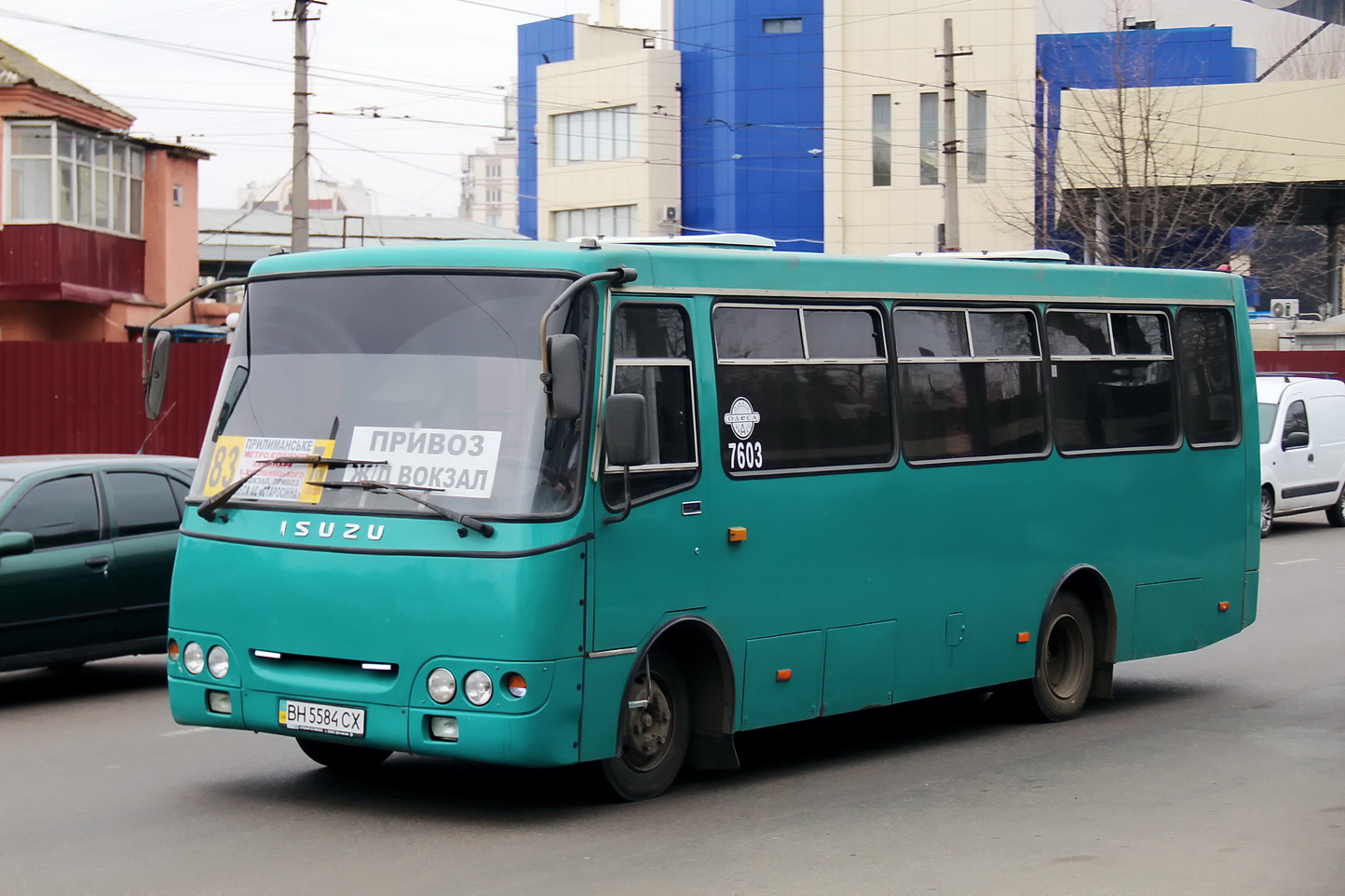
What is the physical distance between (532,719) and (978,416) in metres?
3.95

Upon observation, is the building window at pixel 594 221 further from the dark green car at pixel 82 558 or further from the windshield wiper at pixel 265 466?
the windshield wiper at pixel 265 466

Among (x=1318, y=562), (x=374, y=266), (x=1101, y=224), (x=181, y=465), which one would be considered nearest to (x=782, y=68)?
(x=1101, y=224)

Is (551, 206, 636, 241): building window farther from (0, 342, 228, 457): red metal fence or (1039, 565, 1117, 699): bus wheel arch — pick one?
(1039, 565, 1117, 699): bus wheel arch

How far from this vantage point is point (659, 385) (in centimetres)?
817

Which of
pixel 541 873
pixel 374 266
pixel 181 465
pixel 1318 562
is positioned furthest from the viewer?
pixel 1318 562

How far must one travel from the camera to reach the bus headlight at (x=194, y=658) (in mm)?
8055

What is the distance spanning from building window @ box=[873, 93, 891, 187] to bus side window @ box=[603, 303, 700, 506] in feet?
179

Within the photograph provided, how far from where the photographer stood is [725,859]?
23.0 feet

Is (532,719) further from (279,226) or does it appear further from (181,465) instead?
(279,226)

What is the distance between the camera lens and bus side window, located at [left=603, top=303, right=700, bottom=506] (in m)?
7.96

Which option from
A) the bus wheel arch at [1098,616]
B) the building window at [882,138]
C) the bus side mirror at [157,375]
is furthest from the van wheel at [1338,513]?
the building window at [882,138]

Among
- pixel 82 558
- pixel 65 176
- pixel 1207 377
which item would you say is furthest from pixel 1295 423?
pixel 65 176

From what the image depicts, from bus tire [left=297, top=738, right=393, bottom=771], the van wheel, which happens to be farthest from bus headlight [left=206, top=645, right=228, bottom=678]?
the van wheel

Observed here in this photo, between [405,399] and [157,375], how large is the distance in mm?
1749
